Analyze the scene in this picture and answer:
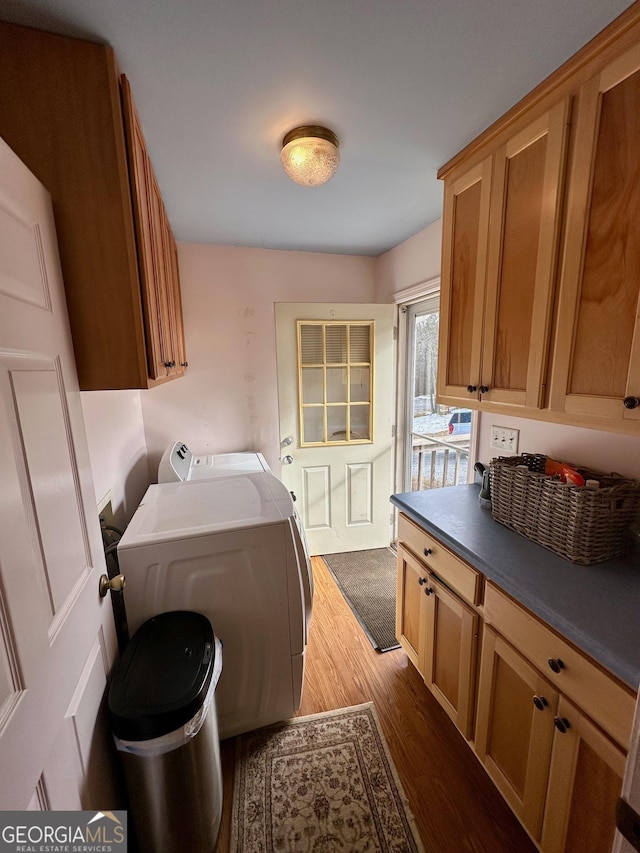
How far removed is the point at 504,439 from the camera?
1646mm

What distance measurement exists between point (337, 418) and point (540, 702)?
6.61 feet

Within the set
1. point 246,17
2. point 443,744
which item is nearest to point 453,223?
point 246,17

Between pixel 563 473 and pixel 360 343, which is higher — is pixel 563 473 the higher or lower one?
the lower one

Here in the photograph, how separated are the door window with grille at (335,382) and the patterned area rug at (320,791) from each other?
5.52 feet

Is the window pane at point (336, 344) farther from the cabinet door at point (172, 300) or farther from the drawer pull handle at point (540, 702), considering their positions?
the drawer pull handle at point (540, 702)

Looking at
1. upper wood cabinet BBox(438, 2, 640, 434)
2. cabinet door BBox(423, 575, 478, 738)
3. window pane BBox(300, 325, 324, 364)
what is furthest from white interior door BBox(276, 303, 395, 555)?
cabinet door BBox(423, 575, 478, 738)

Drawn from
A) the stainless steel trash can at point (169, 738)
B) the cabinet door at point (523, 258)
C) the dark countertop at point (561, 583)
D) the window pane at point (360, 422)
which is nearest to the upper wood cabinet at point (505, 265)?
the cabinet door at point (523, 258)

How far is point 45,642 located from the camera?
2.25 ft

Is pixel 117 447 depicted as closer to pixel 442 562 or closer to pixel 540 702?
pixel 442 562

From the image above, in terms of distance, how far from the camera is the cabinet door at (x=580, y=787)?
0.78 metres

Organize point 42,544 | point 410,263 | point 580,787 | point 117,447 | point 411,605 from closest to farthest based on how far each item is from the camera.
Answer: point 42,544, point 580,787, point 411,605, point 117,447, point 410,263

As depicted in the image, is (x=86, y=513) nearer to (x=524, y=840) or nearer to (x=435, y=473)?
(x=524, y=840)

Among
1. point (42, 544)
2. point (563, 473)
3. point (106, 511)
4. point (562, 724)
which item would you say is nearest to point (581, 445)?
point (563, 473)

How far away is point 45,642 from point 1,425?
1.44ft
